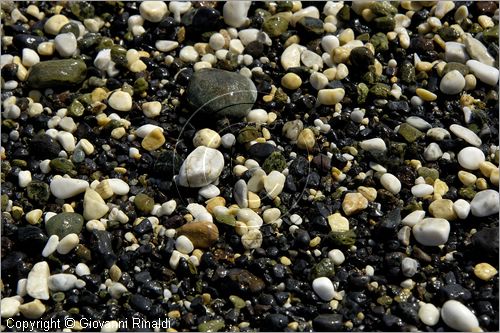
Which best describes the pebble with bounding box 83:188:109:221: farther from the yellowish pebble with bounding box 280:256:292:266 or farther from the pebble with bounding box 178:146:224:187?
the yellowish pebble with bounding box 280:256:292:266

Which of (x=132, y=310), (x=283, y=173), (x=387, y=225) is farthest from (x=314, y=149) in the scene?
(x=132, y=310)

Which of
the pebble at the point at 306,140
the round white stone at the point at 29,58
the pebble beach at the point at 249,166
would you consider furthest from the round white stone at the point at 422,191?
the round white stone at the point at 29,58

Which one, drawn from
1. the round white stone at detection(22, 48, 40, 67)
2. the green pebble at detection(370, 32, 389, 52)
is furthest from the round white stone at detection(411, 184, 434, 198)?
the round white stone at detection(22, 48, 40, 67)

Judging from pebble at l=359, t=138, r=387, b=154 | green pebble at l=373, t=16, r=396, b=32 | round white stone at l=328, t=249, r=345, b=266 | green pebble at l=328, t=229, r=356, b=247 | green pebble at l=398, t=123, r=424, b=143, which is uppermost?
green pebble at l=373, t=16, r=396, b=32

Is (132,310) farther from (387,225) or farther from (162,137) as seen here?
(387,225)

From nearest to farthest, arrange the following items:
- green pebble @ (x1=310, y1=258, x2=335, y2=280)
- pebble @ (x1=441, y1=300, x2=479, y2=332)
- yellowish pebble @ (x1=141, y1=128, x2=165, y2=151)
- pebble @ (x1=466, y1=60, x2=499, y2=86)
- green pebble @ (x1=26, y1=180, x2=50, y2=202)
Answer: pebble @ (x1=441, y1=300, x2=479, y2=332)
green pebble @ (x1=310, y1=258, x2=335, y2=280)
green pebble @ (x1=26, y1=180, x2=50, y2=202)
yellowish pebble @ (x1=141, y1=128, x2=165, y2=151)
pebble @ (x1=466, y1=60, x2=499, y2=86)

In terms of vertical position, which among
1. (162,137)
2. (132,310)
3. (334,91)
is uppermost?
(334,91)
